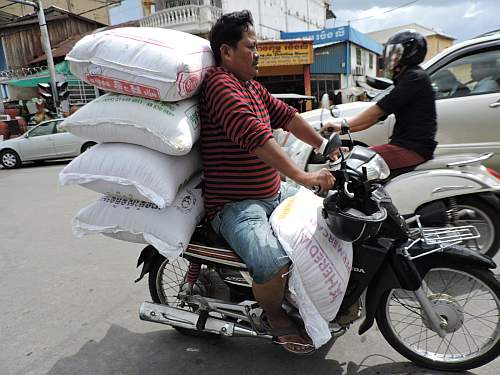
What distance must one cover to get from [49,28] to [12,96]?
201 inches

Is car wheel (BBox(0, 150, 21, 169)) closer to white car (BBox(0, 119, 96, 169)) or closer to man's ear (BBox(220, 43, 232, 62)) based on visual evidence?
white car (BBox(0, 119, 96, 169))

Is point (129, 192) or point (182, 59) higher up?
point (182, 59)

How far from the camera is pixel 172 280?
284 centimetres

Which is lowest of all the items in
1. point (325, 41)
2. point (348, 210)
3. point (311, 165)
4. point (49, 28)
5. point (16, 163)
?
point (16, 163)

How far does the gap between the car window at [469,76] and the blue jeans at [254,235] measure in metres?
3.39

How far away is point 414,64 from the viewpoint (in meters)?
3.01

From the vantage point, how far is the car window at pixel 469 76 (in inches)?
175

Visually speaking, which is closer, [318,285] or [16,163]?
[318,285]

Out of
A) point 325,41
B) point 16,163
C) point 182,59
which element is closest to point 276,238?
point 182,59

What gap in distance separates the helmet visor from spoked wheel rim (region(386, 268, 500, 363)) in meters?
1.67

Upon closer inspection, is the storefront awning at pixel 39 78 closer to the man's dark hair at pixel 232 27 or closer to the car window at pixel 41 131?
the car window at pixel 41 131

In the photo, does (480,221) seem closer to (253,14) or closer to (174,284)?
(174,284)

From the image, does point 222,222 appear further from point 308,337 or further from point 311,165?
point 311,165

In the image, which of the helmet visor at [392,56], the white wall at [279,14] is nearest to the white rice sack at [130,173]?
the helmet visor at [392,56]
